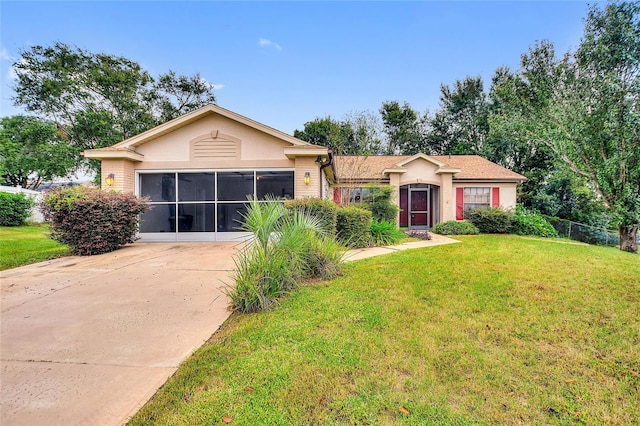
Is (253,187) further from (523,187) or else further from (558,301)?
(523,187)

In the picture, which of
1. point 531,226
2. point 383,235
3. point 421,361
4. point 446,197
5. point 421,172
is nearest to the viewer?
point 421,361

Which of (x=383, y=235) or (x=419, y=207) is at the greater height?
(x=419, y=207)

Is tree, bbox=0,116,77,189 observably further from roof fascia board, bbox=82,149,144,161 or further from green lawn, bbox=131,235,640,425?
green lawn, bbox=131,235,640,425

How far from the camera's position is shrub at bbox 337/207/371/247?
8.77 metres

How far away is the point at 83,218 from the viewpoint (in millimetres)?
7785

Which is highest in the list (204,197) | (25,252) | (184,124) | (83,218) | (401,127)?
(401,127)

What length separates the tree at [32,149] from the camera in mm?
19516

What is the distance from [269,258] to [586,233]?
54.8 ft

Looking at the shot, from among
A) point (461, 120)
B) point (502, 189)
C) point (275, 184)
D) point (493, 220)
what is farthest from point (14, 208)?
point (461, 120)

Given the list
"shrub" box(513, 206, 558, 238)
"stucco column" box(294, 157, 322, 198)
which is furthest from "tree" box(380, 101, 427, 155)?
"stucco column" box(294, 157, 322, 198)

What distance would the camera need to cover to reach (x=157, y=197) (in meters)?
10.6

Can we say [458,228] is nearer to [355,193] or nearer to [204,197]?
[355,193]

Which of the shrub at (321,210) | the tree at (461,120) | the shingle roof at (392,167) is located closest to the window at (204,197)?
the shrub at (321,210)

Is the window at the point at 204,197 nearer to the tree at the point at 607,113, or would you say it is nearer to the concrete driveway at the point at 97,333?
the concrete driveway at the point at 97,333
